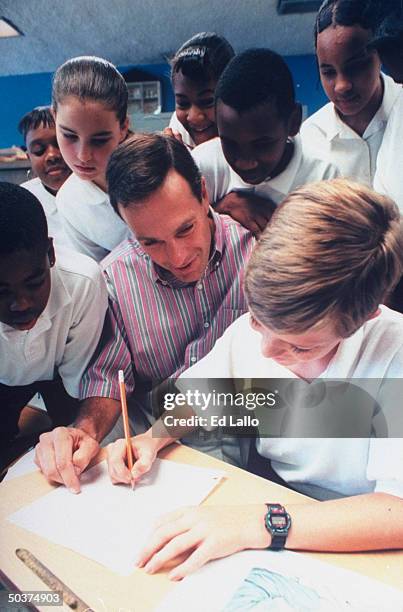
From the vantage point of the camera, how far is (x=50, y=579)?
0.61m

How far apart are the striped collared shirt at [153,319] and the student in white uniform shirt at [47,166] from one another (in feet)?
0.37

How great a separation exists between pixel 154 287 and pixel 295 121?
38cm

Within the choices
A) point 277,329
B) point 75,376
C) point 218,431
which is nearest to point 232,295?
point 277,329

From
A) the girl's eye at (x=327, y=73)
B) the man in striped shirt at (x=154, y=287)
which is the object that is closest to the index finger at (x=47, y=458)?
the man in striped shirt at (x=154, y=287)

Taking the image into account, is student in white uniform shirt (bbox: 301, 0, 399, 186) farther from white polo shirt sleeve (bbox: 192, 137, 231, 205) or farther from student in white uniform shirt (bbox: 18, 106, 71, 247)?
student in white uniform shirt (bbox: 18, 106, 71, 247)

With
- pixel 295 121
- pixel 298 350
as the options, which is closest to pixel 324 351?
pixel 298 350

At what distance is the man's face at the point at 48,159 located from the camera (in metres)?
0.83

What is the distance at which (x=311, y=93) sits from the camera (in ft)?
2.46

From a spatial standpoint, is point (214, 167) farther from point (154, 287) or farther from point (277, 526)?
point (277, 526)

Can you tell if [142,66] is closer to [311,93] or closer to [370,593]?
[311,93]

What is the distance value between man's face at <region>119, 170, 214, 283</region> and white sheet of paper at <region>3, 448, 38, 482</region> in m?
0.43

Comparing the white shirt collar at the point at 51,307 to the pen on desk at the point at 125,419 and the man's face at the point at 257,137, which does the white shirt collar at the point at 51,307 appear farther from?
the man's face at the point at 257,137

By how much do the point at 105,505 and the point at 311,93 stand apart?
751 millimetres

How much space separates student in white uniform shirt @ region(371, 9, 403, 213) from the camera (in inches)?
28.5
